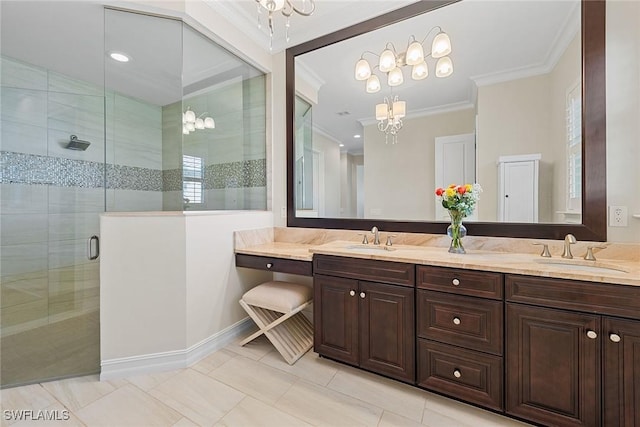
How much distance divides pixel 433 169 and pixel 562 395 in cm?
149

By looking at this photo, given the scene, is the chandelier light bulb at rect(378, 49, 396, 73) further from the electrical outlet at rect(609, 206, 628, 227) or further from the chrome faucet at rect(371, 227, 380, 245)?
→ the electrical outlet at rect(609, 206, 628, 227)

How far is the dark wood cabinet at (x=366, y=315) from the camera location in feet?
5.38

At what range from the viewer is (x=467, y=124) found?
6.48 ft

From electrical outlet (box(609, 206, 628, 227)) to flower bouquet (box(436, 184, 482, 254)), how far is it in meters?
0.71

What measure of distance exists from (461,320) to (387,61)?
79.3 inches

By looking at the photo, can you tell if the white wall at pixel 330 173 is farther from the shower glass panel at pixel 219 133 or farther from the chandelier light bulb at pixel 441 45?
the chandelier light bulb at pixel 441 45

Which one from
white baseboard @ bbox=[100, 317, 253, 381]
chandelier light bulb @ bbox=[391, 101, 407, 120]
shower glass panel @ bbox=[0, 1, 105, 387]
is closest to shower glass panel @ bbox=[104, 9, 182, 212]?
shower glass panel @ bbox=[0, 1, 105, 387]

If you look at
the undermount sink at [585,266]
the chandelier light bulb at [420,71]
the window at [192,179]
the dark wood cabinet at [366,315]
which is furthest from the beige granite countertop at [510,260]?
the chandelier light bulb at [420,71]

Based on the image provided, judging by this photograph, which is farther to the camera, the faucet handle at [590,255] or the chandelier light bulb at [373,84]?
the chandelier light bulb at [373,84]

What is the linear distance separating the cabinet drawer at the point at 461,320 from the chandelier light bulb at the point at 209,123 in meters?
2.40

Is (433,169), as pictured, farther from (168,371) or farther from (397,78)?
(168,371)

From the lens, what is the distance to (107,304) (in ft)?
5.91

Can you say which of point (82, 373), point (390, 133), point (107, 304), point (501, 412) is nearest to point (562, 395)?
point (501, 412)

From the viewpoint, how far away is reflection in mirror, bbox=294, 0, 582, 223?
171cm
